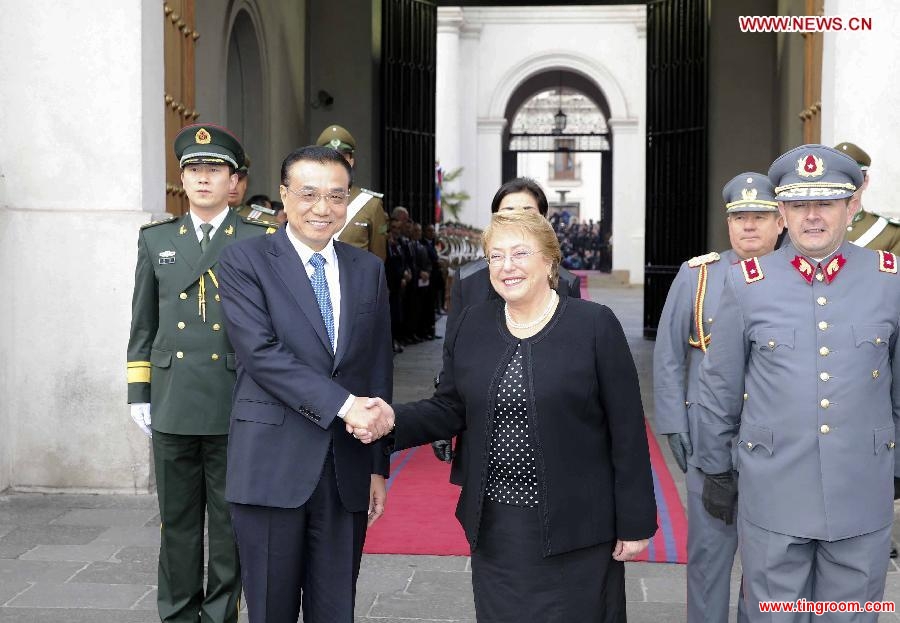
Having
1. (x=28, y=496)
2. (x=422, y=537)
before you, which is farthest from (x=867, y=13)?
Result: (x=28, y=496)

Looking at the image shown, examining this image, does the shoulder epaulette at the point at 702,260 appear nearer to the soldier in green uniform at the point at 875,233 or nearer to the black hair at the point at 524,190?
the black hair at the point at 524,190

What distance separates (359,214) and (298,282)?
495 centimetres

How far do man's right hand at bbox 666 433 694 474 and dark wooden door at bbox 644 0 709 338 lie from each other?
10.5m

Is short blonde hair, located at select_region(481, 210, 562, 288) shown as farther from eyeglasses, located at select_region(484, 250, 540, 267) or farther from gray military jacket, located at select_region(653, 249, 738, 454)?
gray military jacket, located at select_region(653, 249, 738, 454)

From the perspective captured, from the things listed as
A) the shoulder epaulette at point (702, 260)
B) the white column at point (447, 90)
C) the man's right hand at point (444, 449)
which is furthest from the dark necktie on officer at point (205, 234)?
the white column at point (447, 90)

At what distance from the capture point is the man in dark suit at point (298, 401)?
10.3 ft

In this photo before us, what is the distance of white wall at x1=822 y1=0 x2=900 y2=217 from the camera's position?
6102mm

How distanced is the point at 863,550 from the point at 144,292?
7.75ft

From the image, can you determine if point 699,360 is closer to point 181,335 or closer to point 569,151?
point 181,335

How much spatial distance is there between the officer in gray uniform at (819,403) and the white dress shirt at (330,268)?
1.08 meters

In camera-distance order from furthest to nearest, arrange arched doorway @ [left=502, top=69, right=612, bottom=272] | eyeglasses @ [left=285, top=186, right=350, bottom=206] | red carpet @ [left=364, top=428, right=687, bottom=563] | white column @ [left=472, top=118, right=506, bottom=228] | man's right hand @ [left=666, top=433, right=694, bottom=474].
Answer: arched doorway @ [left=502, top=69, right=612, bottom=272] → white column @ [left=472, top=118, right=506, bottom=228] → red carpet @ [left=364, top=428, right=687, bottom=563] → man's right hand @ [left=666, top=433, right=694, bottom=474] → eyeglasses @ [left=285, top=186, right=350, bottom=206]

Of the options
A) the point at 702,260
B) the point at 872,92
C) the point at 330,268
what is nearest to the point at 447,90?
the point at 872,92

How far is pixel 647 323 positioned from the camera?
14961 millimetres

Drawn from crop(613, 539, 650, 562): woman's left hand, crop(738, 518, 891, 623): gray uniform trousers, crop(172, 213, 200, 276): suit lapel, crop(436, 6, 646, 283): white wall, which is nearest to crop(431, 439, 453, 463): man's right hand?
crop(613, 539, 650, 562): woman's left hand
